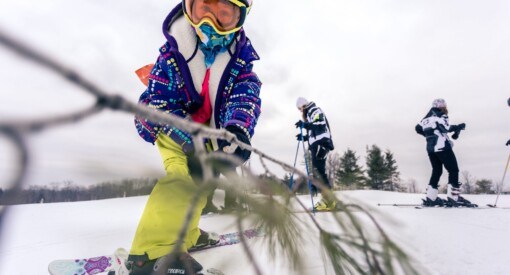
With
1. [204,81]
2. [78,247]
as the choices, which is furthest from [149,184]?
[78,247]

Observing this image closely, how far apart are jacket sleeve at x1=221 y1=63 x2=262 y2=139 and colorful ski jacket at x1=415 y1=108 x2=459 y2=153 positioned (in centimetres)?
430

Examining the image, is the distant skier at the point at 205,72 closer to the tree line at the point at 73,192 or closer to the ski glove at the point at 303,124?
the tree line at the point at 73,192

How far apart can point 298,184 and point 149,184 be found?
22cm

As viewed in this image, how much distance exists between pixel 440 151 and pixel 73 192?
5425 millimetres

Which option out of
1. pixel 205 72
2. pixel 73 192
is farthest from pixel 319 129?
pixel 73 192

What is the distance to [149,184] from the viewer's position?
0.38 metres

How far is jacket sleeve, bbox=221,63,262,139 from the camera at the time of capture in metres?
1.27

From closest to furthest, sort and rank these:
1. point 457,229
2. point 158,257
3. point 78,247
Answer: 1. point 158,257
2. point 78,247
3. point 457,229

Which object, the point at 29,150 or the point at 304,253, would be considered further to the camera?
the point at 304,253

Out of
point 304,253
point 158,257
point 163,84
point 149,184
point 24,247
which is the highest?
point 163,84

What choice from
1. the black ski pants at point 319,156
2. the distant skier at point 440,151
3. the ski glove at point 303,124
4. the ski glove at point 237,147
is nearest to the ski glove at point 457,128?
the distant skier at point 440,151

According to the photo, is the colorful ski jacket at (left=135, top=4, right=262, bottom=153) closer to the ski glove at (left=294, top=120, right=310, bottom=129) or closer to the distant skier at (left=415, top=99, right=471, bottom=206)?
the ski glove at (left=294, top=120, right=310, bottom=129)

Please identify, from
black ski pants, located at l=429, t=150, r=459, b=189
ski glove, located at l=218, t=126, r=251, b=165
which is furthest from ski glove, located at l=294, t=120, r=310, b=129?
ski glove, located at l=218, t=126, r=251, b=165

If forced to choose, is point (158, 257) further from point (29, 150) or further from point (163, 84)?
point (29, 150)
